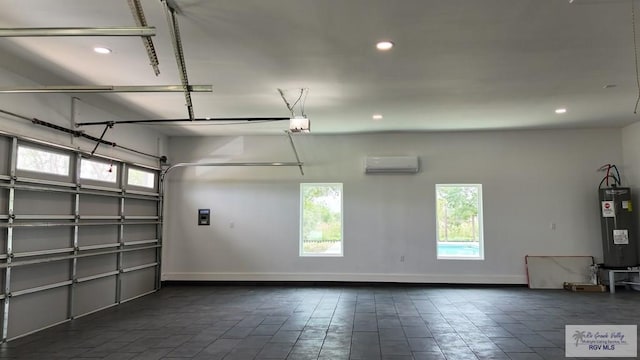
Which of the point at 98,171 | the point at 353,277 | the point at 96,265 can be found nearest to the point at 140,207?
the point at 98,171

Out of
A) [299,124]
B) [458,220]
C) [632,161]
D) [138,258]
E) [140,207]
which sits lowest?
[138,258]

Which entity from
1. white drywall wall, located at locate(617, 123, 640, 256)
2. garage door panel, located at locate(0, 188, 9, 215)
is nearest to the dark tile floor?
garage door panel, located at locate(0, 188, 9, 215)

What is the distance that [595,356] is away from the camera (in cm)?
422

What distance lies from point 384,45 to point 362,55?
335mm

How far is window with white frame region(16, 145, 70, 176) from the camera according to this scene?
5090 mm

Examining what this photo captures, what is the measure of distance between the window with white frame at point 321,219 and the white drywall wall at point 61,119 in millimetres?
3212

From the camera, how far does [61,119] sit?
18.8 feet

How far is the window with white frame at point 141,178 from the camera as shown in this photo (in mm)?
7536

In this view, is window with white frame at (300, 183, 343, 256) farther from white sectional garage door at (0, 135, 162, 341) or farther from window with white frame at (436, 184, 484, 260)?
white sectional garage door at (0, 135, 162, 341)

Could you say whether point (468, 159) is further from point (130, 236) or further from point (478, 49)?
point (130, 236)

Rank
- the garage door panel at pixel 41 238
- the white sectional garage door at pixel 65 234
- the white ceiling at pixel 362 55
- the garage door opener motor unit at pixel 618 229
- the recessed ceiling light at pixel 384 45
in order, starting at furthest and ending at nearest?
1. the garage door opener motor unit at pixel 618 229
2. the garage door panel at pixel 41 238
3. the white sectional garage door at pixel 65 234
4. the recessed ceiling light at pixel 384 45
5. the white ceiling at pixel 362 55

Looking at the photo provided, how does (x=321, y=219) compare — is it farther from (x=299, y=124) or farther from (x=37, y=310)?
(x=37, y=310)

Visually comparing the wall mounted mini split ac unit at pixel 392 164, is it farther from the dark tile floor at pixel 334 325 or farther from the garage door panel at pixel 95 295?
the garage door panel at pixel 95 295

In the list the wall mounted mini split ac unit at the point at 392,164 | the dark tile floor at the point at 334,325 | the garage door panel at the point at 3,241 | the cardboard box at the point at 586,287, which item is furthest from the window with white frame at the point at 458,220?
the garage door panel at the point at 3,241
